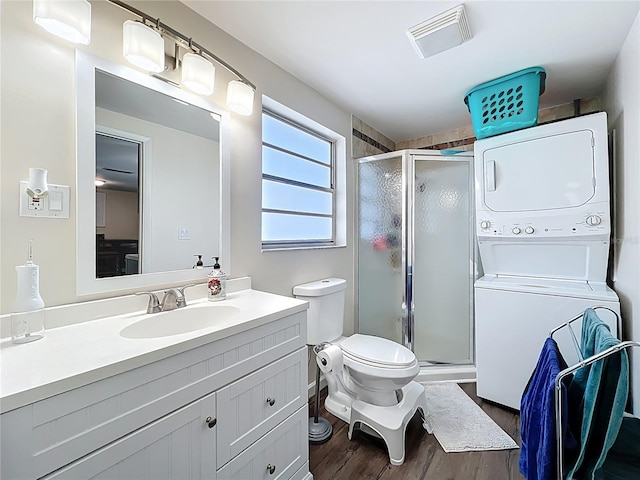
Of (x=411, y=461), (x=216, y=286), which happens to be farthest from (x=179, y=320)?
(x=411, y=461)

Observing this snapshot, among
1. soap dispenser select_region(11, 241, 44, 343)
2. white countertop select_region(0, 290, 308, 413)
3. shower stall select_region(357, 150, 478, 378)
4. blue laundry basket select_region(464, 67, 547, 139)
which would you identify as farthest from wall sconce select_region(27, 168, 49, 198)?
blue laundry basket select_region(464, 67, 547, 139)

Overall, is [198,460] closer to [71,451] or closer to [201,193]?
[71,451]

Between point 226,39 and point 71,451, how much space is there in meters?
1.77

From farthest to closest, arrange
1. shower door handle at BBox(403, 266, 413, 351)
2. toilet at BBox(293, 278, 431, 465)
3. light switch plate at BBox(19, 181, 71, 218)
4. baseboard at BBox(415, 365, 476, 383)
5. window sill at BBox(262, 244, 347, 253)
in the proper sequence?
shower door handle at BBox(403, 266, 413, 351)
baseboard at BBox(415, 365, 476, 383)
window sill at BBox(262, 244, 347, 253)
toilet at BBox(293, 278, 431, 465)
light switch plate at BBox(19, 181, 71, 218)

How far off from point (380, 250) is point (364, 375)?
1.22 metres

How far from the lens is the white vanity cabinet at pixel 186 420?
0.62 metres

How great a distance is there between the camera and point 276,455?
1.16 m

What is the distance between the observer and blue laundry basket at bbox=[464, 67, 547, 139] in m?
1.83

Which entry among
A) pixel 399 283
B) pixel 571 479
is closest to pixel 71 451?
pixel 571 479

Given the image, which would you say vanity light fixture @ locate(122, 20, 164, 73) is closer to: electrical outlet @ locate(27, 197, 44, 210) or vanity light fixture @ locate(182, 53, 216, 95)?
vanity light fixture @ locate(182, 53, 216, 95)

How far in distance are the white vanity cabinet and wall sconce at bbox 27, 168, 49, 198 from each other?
0.67 meters

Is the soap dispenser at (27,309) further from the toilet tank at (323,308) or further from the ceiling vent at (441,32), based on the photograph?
the ceiling vent at (441,32)

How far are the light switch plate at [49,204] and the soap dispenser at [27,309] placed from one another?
0.55ft

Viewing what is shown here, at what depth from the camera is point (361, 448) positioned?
1582mm
